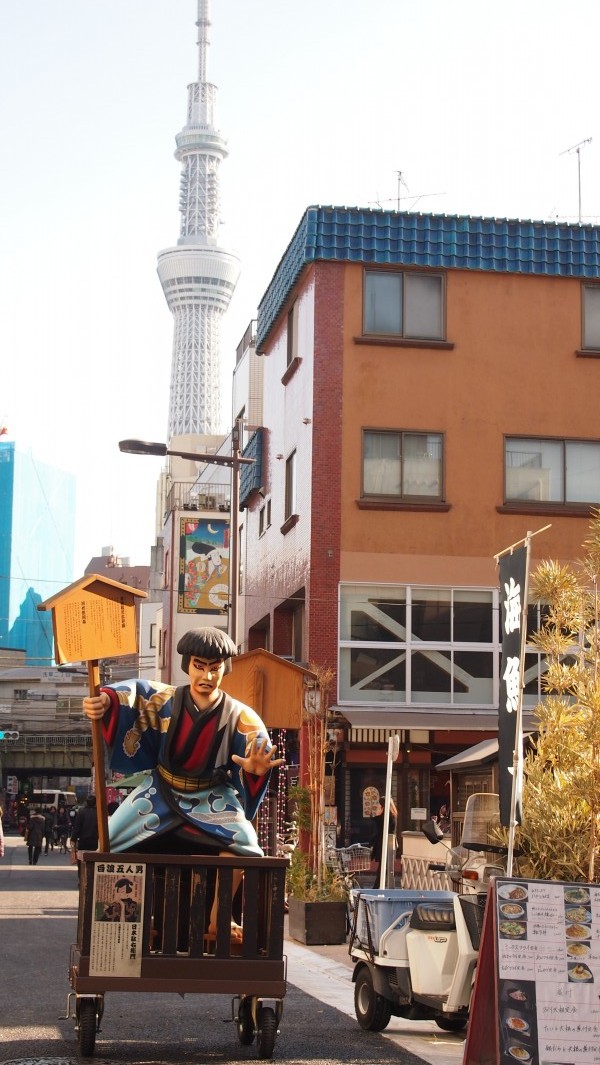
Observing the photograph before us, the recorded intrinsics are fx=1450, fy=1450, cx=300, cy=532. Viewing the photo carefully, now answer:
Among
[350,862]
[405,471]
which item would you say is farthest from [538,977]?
[405,471]

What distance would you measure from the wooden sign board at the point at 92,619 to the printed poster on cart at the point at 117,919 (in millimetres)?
1203

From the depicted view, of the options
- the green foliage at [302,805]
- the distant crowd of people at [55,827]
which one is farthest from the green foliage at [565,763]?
the green foliage at [302,805]

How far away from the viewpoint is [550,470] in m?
27.9

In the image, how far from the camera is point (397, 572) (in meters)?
27.2

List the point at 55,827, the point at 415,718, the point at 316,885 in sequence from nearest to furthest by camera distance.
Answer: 1. the point at 316,885
2. the point at 415,718
3. the point at 55,827

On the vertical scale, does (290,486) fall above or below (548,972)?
above

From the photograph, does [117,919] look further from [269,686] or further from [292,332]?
[292,332]

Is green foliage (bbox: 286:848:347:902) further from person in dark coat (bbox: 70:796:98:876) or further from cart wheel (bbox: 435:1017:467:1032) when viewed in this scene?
cart wheel (bbox: 435:1017:467:1032)

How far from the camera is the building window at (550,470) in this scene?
2786 cm

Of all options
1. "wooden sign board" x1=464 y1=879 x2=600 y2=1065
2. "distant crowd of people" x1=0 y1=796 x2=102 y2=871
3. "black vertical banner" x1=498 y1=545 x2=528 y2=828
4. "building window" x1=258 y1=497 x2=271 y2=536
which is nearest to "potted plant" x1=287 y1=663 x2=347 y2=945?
"distant crowd of people" x1=0 y1=796 x2=102 y2=871

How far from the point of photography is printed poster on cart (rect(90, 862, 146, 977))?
26.4 ft

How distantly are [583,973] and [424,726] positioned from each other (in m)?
18.0

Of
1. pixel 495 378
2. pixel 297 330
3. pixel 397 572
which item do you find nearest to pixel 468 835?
pixel 397 572

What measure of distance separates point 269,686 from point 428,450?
30.1 feet
